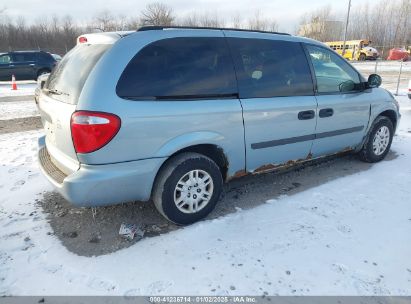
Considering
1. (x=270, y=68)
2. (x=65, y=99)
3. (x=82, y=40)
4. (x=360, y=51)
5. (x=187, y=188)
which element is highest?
(x=82, y=40)

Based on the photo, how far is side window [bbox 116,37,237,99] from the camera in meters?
2.90

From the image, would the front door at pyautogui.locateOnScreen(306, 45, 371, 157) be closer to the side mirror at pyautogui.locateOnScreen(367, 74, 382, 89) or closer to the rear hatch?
the side mirror at pyautogui.locateOnScreen(367, 74, 382, 89)

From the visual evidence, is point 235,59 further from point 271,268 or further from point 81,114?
point 271,268

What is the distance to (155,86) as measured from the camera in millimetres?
2969

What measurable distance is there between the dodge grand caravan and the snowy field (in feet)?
1.46

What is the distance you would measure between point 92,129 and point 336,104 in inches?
120

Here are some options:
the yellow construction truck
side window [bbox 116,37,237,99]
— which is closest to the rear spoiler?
side window [bbox 116,37,237,99]

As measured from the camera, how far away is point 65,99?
299 cm

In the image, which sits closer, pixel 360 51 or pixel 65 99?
pixel 65 99

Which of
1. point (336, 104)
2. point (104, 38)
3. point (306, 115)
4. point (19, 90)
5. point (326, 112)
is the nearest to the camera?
point (104, 38)

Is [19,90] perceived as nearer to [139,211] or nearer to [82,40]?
[82,40]

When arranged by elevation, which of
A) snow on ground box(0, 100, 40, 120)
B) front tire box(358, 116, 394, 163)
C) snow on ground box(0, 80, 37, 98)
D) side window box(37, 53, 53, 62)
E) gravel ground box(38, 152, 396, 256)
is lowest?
snow on ground box(0, 80, 37, 98)

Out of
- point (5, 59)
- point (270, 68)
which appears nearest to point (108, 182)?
point (270, 68)

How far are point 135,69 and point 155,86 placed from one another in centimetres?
22
